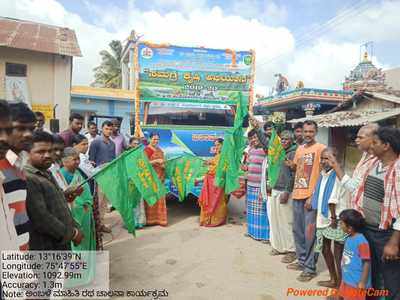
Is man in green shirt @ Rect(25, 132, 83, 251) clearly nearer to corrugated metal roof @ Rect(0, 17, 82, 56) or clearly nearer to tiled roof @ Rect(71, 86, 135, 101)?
corrugated metal roof @ Rect(0, 17, 82, 56)

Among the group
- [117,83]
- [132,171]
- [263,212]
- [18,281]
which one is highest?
[117,83]

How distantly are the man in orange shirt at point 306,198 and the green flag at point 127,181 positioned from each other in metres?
1.82

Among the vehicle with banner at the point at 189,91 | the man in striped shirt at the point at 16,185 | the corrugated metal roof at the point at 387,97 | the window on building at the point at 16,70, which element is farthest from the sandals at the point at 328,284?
the window on building at the point at 16,70

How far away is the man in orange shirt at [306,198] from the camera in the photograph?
354cm

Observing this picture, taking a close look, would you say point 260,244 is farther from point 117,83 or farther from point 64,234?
point 117,83

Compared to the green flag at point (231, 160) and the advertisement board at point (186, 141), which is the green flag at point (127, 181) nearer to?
the green flag at point (231, 160)

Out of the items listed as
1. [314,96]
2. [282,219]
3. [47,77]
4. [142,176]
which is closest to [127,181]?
[142,176]

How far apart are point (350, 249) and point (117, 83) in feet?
82.3

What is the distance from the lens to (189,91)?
6551 millimetres

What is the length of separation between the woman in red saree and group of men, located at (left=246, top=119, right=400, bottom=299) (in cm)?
155

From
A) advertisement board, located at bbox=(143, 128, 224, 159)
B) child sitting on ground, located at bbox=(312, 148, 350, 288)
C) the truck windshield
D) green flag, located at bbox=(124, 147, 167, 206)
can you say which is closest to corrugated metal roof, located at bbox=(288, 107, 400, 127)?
the truck windshield

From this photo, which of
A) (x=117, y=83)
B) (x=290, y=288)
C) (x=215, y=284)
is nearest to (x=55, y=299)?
(x=215, y=284)

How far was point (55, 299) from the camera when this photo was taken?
2.60 meters

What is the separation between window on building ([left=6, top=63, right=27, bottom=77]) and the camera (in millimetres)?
10562
